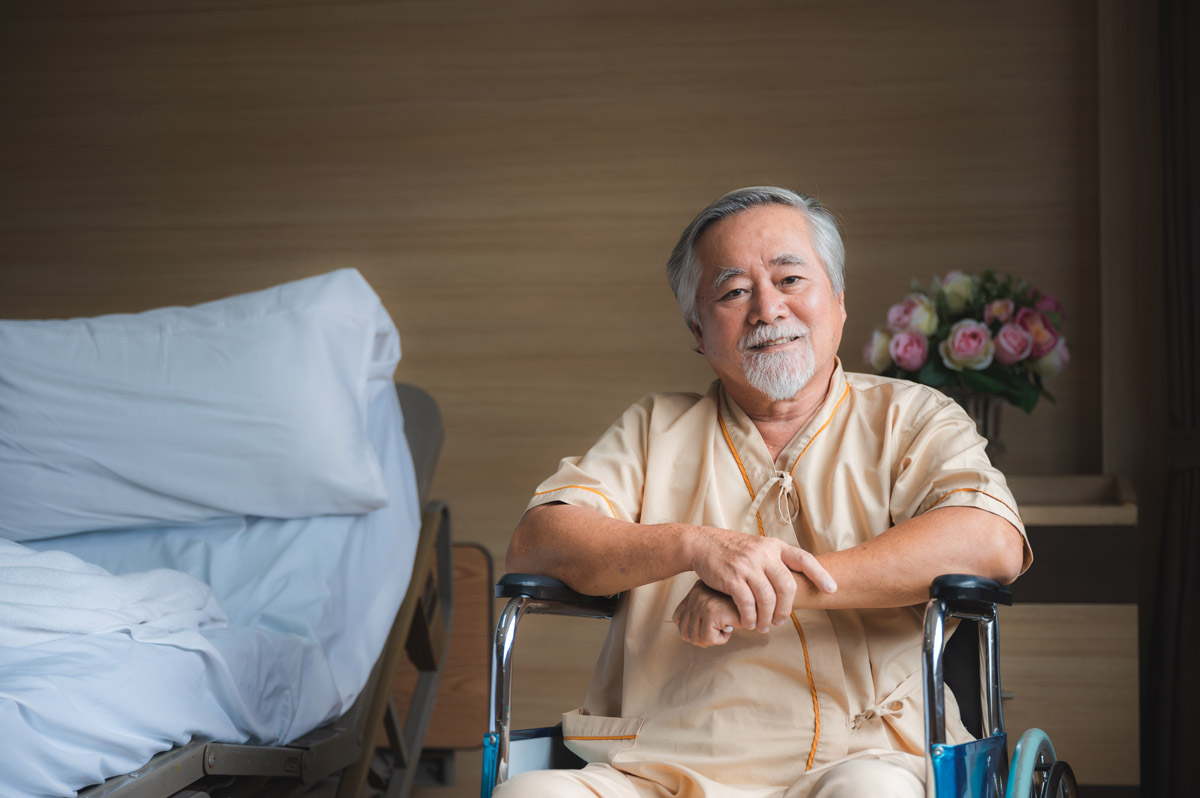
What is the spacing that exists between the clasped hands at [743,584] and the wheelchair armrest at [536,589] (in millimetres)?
184

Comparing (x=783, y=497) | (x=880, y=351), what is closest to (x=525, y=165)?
(x=880, y=351)

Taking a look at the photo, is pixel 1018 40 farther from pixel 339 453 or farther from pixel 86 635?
pixel 86 635

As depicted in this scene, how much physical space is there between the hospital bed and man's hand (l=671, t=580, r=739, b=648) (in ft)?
2.29

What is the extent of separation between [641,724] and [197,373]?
3.93ft

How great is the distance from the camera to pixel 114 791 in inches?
48.3

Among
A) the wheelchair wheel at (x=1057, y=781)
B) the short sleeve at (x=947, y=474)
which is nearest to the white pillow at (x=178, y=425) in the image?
the short sleeve at (x=947, y=474)

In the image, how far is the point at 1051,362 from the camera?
2354 millimetres

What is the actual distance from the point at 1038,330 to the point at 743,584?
4.73ft

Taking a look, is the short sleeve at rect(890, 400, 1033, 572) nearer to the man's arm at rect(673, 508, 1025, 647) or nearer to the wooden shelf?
the man's arm at rect(673, 508, 1025, 647)

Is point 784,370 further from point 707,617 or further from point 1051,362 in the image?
point 1051,362

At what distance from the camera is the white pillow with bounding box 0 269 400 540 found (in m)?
1.95

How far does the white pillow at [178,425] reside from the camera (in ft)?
6.39

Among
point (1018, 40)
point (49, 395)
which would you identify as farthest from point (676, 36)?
point (49, 395)

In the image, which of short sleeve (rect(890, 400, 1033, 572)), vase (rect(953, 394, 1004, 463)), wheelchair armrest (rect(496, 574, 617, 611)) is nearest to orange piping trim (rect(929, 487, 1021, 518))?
short sleeve (rect(890, 400, 1033, 572))
